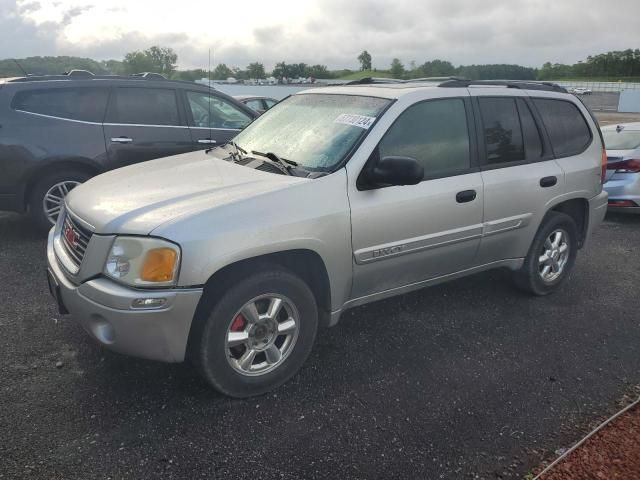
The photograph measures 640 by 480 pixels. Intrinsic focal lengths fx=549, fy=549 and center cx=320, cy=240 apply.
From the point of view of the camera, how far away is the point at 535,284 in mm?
4629

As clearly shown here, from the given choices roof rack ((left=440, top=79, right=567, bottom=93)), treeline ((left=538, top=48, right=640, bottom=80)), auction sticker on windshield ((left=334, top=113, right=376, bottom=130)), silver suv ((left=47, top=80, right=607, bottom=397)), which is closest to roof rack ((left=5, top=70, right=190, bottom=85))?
silver suv ((left=47, top=80, right=607, bottom=397))

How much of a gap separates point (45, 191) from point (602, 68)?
107 m

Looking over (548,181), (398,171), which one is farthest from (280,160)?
(548,181)

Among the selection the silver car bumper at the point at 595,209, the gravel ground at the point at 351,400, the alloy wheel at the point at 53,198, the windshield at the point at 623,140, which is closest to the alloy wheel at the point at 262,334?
the gravel ground at the point at 351,400

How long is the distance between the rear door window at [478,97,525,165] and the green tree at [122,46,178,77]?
455cm

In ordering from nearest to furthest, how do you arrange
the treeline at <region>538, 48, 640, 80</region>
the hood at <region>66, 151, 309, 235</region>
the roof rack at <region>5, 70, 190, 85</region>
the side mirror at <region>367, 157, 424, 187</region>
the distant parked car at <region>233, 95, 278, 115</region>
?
1. the hood at <region>66, 151, 309, 235</region>
2. the side mirror at <region>367, 157, 424, 187</region>
3. the roof rack at <region>5, 70, 190, 85</region>
4. the distant parked car at <region>233, 95, 278, 115</region>
5. the treeline at <region>538, 48, 640, 80</region>

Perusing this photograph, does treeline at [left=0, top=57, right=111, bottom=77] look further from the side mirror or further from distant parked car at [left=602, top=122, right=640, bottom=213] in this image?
distant parked car at [left=602, top=122, right=640, bottom=213]

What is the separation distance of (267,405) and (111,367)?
3.35ft

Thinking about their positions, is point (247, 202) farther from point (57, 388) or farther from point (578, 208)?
point (578, 208)

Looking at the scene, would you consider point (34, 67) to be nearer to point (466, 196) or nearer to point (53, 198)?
point (53, 198)

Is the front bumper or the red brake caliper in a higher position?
the front bumper

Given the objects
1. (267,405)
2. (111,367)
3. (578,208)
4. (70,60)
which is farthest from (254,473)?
(70,60)

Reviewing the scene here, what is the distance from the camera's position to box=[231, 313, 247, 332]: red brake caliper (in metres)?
2.97

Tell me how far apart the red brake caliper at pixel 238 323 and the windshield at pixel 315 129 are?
1.00 metres
